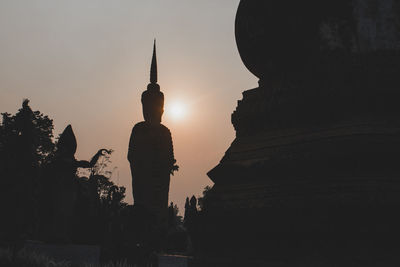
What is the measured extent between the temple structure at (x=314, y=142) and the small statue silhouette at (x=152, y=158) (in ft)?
32.8

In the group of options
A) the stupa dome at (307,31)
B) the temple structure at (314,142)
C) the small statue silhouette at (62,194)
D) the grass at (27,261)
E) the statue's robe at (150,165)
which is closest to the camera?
the temple structure at (314,142)

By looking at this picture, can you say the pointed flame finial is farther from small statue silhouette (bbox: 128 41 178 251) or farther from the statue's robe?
the statue's robe

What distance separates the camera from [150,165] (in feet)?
44.0

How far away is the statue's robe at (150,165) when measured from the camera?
13.2 meters

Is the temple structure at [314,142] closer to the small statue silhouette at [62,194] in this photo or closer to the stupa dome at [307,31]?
the stupa dome at [307,31]

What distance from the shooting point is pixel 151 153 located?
13320 mm

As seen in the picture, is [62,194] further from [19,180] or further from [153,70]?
[153,70]

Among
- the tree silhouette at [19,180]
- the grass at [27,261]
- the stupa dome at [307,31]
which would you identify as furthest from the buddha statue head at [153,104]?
the stupa dome at [307,31]

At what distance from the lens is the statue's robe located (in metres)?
13.2

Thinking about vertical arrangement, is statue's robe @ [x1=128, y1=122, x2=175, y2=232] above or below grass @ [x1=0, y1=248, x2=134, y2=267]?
above

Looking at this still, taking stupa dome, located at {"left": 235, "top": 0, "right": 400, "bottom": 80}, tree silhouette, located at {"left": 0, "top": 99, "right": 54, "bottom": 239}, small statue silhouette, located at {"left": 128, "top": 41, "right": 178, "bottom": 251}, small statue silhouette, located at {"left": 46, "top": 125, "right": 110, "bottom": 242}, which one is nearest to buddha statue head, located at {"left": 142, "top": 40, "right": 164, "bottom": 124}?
small statue silhouette, located at {"left": 128, "top": 41, "right": 178, "bottom": 251}

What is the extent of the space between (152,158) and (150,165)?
242 mm

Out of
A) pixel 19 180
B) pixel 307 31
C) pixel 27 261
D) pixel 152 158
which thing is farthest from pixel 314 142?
pixel 152 158

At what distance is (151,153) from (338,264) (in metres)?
11.1
